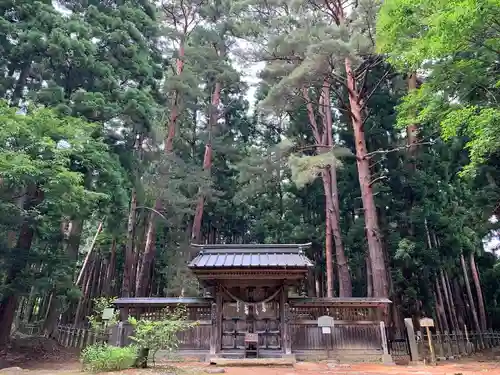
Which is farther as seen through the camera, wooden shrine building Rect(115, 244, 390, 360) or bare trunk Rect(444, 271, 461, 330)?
bare trunk Rect(444, 271, 461, 330)

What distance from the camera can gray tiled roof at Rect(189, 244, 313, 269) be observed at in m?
9.03

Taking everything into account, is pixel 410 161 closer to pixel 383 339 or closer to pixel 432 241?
pixel 432 241

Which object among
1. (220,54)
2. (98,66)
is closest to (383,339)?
(98,66)

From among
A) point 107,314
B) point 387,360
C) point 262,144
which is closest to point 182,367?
point 107,314

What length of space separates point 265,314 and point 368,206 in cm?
446

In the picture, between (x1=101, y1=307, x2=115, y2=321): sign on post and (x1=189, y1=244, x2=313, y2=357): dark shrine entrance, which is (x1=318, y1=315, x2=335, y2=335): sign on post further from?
(x1=101, y1=307, x2=115, y2=321): sign on post

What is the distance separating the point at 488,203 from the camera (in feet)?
42.7

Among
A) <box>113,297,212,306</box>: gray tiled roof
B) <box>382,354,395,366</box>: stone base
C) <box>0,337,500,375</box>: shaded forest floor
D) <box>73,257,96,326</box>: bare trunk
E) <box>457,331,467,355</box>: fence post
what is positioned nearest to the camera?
<box>0,337,500,375</box>: shaded forest floor

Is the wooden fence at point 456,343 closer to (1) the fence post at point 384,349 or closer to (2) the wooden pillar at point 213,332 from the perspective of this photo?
(1) the fence post at point 384,349

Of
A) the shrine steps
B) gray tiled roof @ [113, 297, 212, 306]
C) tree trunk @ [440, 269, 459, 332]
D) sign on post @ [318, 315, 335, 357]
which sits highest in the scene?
tree trunk @ [440, 269, 459, 332]

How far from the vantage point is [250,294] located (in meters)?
9.80

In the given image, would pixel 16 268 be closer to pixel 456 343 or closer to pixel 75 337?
pixel 75 337

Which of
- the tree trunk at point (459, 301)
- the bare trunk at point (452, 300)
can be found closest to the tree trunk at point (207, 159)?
the bare trunk at point (452, 300)

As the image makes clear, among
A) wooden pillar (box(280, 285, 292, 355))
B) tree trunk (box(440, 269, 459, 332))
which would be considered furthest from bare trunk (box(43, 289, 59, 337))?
tree trunk (box(440, 269, 459, 332))
